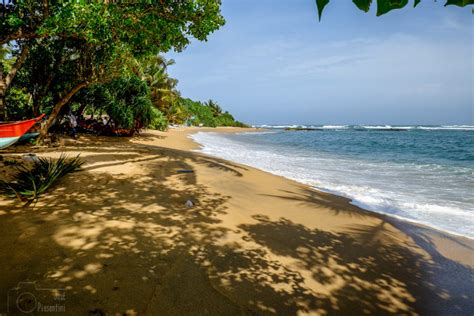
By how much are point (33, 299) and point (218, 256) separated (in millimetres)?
2201

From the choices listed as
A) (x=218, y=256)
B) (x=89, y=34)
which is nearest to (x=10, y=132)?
(x=89, y=34)

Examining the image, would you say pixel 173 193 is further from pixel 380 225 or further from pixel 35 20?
pixel 35 20

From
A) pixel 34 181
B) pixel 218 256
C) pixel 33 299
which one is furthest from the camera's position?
pixel 34 181

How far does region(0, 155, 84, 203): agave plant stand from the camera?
5023 millimetres

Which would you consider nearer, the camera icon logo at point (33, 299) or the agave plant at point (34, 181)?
the camera icon logo at point (33, 299)

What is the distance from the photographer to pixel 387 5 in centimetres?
116

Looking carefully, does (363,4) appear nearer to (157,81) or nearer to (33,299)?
(33,299)

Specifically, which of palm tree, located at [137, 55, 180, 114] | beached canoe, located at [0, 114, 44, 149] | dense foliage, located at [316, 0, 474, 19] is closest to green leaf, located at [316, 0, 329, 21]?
dense foliage, located at [316, 0, 474, 19]

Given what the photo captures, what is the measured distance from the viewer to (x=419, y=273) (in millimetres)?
3980

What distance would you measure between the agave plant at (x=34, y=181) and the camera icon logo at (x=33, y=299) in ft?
9.09

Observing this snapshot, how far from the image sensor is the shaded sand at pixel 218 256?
3.01 meters

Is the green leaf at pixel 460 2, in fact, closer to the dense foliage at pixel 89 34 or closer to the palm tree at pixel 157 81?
the dense foliage at pixel 89 34

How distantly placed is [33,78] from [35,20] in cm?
773

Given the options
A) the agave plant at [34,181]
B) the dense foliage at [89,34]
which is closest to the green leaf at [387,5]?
the agave plant at [34,181]
